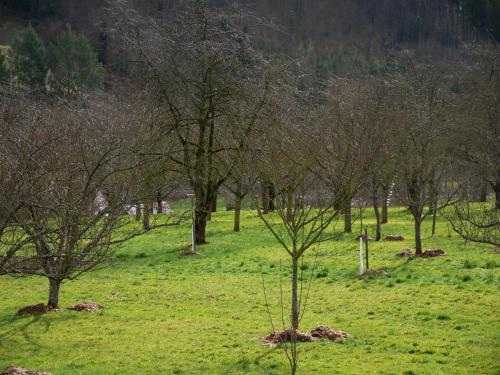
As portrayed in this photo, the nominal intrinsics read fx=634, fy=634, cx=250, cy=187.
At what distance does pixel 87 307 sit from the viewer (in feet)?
48.6

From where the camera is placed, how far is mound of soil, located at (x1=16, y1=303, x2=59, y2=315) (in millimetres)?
14355

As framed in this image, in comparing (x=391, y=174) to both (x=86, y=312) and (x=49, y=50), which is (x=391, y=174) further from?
(x=49, y=50)

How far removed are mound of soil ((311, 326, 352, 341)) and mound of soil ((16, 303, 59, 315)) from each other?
6349mm

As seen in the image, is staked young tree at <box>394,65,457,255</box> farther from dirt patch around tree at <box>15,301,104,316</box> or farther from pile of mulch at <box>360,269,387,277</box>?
dirt patch around tree at <box>15,301,104,316</box>

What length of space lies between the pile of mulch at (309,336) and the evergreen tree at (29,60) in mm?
65247

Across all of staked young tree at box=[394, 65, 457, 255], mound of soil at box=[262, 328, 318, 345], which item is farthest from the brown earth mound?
mound of soil at box=[262, 328, 318, 345]

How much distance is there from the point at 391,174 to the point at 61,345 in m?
17.8

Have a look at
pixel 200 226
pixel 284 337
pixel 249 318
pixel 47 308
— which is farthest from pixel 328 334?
pixel 200 226

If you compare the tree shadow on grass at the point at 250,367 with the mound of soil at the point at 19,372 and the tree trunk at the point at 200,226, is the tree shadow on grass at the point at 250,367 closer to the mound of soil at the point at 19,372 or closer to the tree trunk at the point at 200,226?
the mound of soil at the point at 19,372

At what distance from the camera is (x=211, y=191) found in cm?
2684

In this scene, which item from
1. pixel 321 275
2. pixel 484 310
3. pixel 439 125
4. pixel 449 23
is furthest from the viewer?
pixel 449 23

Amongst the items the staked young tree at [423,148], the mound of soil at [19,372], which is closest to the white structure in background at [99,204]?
the mound of soil at [19,372]

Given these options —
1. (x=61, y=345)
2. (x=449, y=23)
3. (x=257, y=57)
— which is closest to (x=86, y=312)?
(x=61, y=345)

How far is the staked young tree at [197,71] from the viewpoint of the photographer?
25.7m
